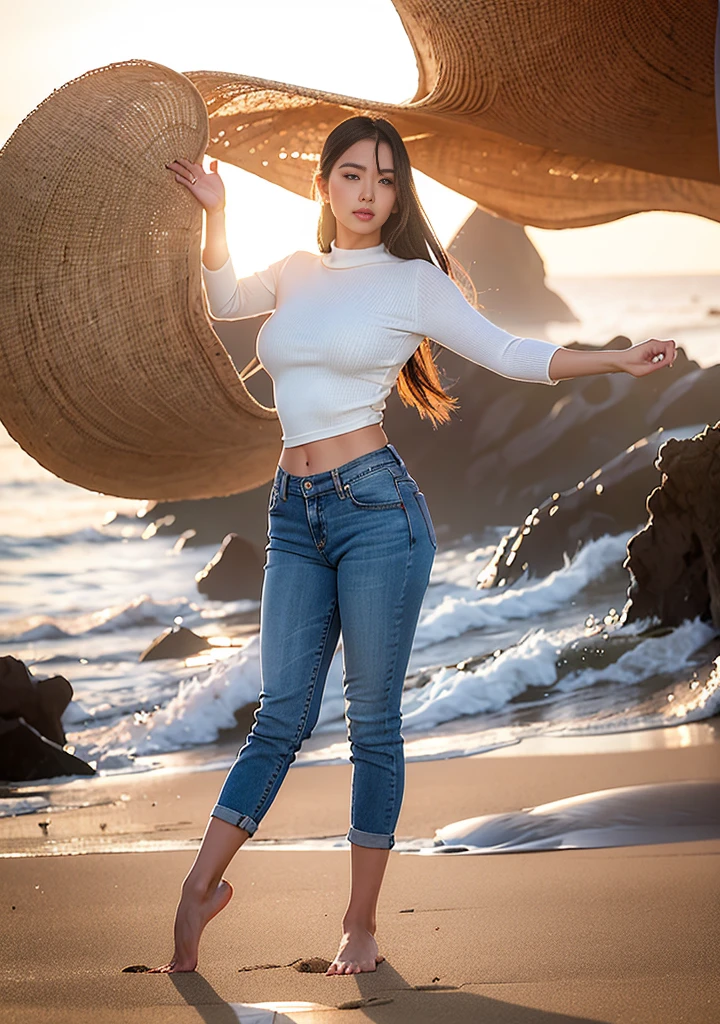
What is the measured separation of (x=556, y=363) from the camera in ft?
5.59

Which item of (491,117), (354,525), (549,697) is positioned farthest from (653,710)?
(354,525)

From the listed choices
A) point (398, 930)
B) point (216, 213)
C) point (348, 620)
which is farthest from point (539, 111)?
point (398, 930)

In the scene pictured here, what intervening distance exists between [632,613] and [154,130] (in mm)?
3518

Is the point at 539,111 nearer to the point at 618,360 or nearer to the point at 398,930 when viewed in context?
the point at 618,360

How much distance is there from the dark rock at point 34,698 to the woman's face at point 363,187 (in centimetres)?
288

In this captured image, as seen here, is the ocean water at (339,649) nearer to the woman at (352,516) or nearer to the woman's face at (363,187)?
the woman at (352,516)

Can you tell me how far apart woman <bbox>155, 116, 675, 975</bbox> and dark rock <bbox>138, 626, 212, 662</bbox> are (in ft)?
11.2

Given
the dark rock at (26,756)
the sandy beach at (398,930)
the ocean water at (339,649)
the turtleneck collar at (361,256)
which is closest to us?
the sandy beach at (398,930)

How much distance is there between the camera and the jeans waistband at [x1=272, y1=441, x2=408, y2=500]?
178 cm

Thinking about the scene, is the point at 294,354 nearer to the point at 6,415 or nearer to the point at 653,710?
the point at 6,415

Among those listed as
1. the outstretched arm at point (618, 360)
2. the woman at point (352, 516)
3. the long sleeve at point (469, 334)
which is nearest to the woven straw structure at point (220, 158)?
the woman at point (352, 516)

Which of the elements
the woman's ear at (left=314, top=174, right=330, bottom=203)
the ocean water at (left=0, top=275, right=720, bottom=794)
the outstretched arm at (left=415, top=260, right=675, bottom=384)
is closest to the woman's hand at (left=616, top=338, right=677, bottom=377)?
the outstretched arm at (left=415, top=260, right=675, bottom=384)

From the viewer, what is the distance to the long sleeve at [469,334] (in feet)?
5.60

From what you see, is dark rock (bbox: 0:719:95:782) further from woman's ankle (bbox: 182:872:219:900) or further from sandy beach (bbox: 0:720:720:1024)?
woman's ankle (bbox: 182:872:219:900)
